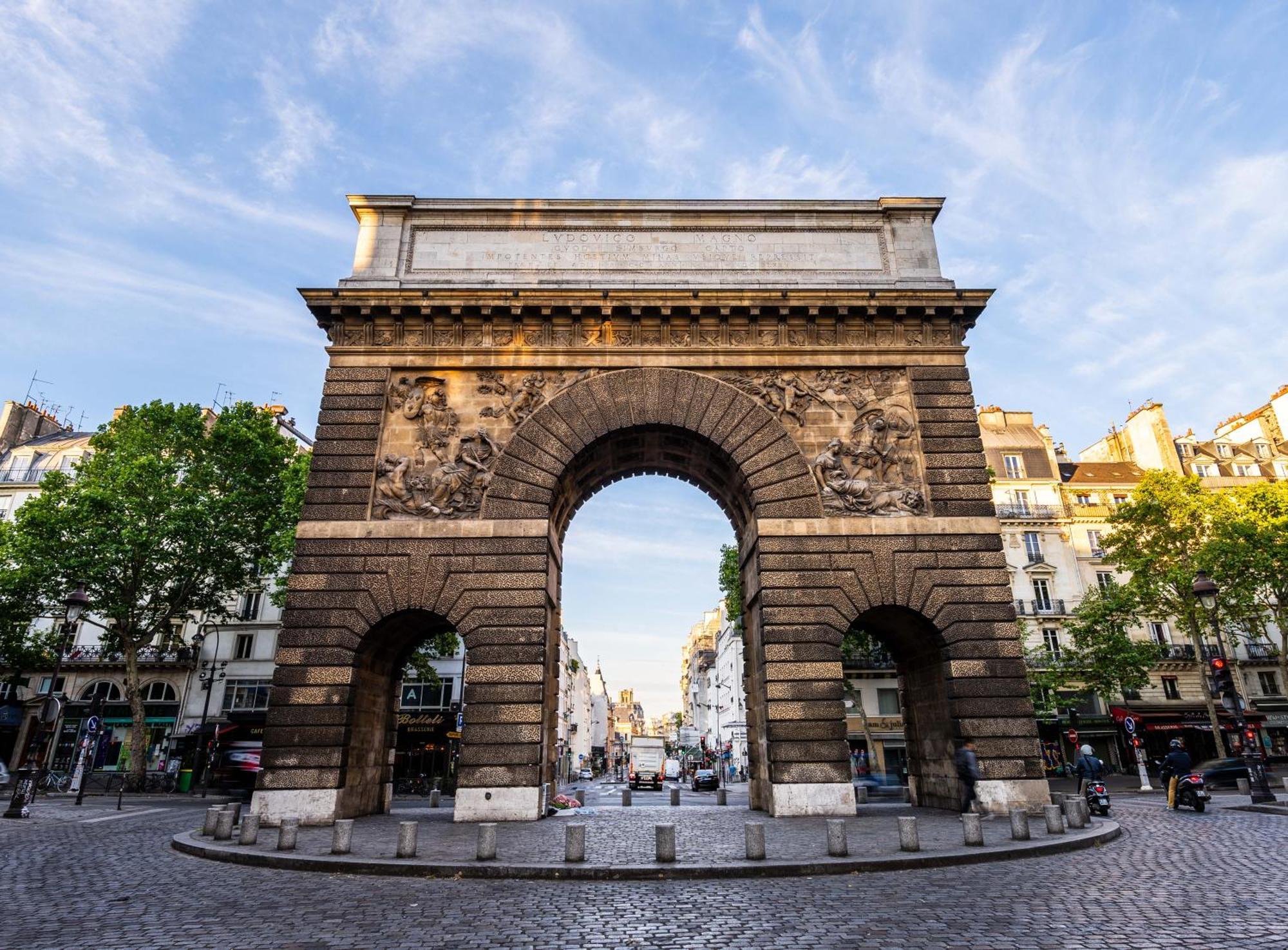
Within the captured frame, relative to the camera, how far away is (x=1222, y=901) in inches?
350

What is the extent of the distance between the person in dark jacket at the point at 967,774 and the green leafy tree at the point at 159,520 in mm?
26660

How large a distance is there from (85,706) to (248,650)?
996cm

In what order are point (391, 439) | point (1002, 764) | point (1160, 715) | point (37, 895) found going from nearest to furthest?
point (37, 895), point (1002, 764), point (391, 439), point (1160, 715)

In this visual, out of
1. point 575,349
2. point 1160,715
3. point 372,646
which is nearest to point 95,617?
point 372,646

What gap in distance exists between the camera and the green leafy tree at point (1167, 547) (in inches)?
1478

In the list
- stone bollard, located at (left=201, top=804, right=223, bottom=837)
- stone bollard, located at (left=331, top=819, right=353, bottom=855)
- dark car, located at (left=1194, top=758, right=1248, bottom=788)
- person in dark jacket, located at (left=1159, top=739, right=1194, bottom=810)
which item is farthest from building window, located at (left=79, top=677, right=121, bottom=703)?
dark car, located at (left=1194, top=758, right=1248, bottom=788)

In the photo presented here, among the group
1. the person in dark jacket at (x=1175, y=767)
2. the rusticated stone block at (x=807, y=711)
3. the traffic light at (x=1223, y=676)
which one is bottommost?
the person in dark jacket at (x=1175, y=767)

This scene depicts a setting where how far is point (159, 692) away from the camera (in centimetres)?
4425

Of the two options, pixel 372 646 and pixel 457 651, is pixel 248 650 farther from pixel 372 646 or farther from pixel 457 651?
pixel 372 646

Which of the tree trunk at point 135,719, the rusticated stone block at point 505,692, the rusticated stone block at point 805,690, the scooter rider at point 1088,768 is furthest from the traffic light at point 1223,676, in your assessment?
the tree trunk at point 135,719

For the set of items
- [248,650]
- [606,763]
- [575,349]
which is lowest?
[606,763]

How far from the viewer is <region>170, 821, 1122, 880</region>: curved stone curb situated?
36.1 feet

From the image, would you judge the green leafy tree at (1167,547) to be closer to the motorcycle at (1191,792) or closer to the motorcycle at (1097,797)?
the motorcycle at (1191,792)

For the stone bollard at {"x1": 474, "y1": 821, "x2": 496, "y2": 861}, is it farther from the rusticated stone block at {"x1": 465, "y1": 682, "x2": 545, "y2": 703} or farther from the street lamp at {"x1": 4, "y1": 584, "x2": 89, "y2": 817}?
the street lamp at {"x1": 4, "y1": 584, "x2": 89, "y2": 817}
